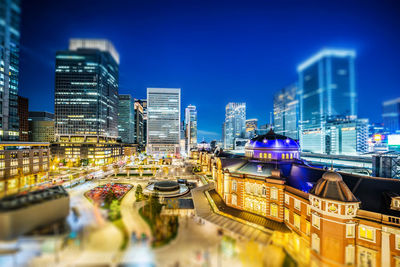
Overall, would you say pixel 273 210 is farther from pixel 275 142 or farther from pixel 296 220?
pixel 275 142

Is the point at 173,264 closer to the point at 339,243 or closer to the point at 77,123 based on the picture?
the point at 339,243

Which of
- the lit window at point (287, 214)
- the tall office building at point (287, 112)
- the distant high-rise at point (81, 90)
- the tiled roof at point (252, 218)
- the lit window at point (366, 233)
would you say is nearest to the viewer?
the lit window at point (366, 233)

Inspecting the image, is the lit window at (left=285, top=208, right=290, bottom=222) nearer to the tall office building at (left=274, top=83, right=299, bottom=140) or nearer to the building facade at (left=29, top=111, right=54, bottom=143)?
the tall office building at (left=274, top=83, right=299, bottom=140)

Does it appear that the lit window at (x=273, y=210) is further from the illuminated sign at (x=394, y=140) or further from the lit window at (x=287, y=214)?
the illuminated sign at (x=394, y=140)

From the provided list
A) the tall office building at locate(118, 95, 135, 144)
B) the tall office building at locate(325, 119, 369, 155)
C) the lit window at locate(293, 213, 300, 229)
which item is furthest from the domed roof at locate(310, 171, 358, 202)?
the tall office building at locate(118, 95, 135, 144)

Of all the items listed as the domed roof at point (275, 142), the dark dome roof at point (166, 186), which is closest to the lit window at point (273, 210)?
the domed roof at point (275, 142)
